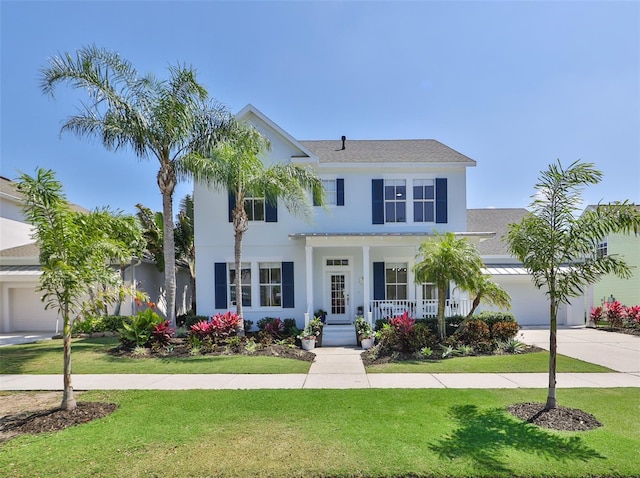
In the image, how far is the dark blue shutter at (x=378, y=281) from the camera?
1460 cm

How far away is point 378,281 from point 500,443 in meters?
10.1

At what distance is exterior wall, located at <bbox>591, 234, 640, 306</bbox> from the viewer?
19672mm

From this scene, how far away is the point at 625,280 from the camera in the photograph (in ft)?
66.7

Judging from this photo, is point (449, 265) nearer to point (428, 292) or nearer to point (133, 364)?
point (428, 292)

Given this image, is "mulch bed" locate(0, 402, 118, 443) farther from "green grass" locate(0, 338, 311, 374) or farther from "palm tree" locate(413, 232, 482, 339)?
"palm tree" locate(413, 232, 482, 339)

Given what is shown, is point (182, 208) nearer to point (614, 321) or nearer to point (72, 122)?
point (72, 122)

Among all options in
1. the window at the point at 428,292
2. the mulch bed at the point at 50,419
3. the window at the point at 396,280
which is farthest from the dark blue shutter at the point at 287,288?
the mulch bed at the point at 50,419

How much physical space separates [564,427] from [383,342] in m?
6.04

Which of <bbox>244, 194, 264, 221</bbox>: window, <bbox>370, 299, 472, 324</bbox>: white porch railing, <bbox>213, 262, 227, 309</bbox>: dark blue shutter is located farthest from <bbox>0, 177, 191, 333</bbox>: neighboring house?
<bbox>370, 299, 472, 324</bbox>: white porch railing

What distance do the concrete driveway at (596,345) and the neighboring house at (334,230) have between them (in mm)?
4042

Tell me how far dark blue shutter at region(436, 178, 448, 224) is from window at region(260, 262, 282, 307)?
6941 millimetres

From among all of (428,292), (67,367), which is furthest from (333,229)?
(67,367)

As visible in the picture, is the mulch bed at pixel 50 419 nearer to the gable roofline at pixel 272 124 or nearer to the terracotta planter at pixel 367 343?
the terracotta planter at pixel 367 343

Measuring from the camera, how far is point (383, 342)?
10.9 metres
